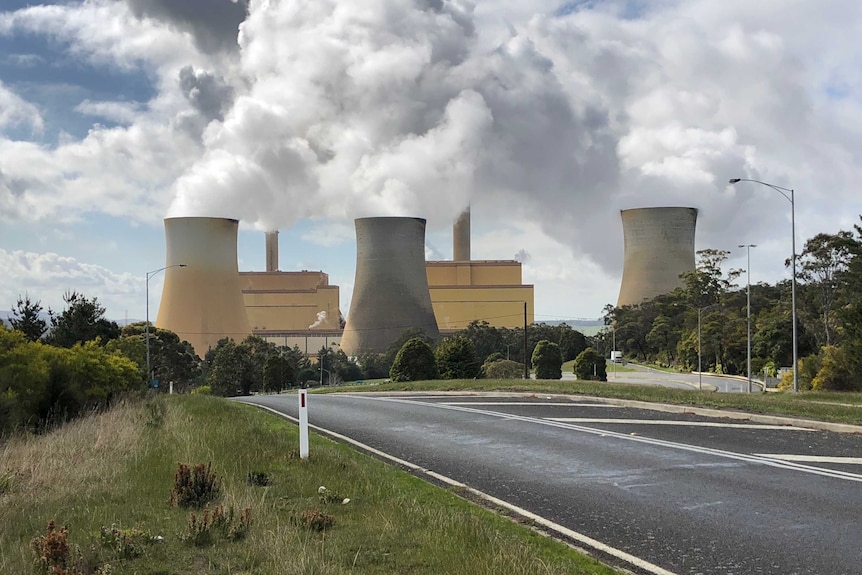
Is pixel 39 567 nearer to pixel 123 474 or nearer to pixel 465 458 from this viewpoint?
pixel 123 474

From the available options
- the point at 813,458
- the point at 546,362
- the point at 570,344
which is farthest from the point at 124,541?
the point at 570,344

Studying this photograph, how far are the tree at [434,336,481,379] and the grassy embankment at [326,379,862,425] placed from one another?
13.3m

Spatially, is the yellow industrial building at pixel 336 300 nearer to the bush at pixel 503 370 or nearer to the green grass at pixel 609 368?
the green grass at pixel 609 368

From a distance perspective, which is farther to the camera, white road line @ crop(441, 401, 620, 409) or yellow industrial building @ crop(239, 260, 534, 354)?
yellow industrial building @ crop(239, 260, 534, 354)

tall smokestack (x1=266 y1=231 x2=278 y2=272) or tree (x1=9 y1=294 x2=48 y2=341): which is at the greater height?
tall smokestack (x1=266 y1=231 x2=278 y2=272)

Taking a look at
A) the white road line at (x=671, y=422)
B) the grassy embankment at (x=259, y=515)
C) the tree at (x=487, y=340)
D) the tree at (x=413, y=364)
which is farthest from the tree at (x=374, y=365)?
the grassy embankment at (x=259, y=515)

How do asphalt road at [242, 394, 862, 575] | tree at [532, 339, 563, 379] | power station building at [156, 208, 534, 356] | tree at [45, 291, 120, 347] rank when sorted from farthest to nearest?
power station building at [156, 208, 534, 356]
tree at [532, 339, 563, 379]
tree at [45, 291, 120, 347]
asphalt road at [242, 394, 862, 575]

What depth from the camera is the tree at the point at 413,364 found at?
113 feet

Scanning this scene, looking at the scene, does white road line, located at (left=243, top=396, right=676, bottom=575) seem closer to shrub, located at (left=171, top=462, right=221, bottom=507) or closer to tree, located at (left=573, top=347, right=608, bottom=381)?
shrub, located at (left=171, top=462, right=221, bottom=507)

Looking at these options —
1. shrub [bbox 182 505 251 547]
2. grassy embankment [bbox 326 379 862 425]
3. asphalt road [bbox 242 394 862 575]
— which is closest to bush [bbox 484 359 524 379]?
grassy embankment [bbox 326 379 862 425]

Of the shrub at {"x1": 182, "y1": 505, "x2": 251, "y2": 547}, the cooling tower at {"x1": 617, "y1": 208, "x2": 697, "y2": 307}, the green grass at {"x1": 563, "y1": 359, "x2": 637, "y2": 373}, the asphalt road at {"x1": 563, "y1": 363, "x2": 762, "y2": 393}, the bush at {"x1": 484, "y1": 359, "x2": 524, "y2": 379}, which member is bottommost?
the green grass at {"x1": 563, "y1": 359, "x2": 637, "y2": 373}

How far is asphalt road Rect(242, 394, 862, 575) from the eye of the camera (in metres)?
4.58

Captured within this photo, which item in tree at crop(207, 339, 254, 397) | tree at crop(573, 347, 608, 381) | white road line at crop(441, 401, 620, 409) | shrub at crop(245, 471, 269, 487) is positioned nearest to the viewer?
shrub at crop(245, 471, 269, 487)

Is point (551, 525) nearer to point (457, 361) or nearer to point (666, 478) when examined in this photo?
point (666, 478)
